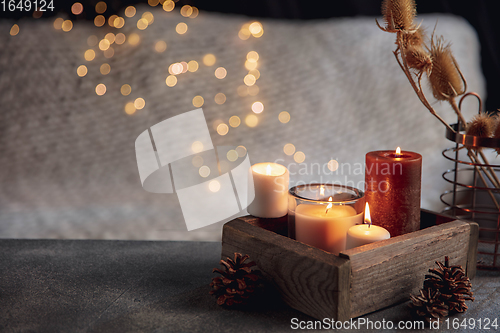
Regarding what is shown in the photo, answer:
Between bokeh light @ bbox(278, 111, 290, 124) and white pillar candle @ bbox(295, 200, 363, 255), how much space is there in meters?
0.57

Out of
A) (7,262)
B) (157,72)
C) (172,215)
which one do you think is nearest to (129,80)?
(157,72)

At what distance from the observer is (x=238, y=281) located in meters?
0.58

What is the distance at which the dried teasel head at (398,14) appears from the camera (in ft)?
2.10

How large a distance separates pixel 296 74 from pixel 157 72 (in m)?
0.34

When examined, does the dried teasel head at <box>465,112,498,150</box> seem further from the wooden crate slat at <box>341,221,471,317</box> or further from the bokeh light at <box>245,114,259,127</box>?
the bokeh light at <box>245,114,259,127</box>

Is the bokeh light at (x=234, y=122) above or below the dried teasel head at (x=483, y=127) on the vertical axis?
below

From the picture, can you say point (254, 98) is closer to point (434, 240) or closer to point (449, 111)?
point (449, 111)

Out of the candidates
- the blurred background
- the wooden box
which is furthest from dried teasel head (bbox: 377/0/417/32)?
the blurred background

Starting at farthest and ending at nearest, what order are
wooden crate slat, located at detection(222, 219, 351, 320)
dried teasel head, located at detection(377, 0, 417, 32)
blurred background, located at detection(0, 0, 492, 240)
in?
blurred background, located at detection(0, 0, 492, 240)
dried teasel head, located at detection(377, 0, 417, 32)
wooden crate slat, located at detection(222, 219, 351, 320)

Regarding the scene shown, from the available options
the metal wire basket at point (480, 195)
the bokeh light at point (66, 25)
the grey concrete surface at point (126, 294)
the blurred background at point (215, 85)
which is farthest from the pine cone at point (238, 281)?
the bokeh light at point (66, 25)

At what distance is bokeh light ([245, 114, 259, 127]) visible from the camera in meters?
1.18

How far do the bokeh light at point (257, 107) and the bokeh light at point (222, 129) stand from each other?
0.27 feet

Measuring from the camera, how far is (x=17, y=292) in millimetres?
632

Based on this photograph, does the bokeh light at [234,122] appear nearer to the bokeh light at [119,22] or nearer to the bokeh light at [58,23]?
the bokeh light at [119,22]
